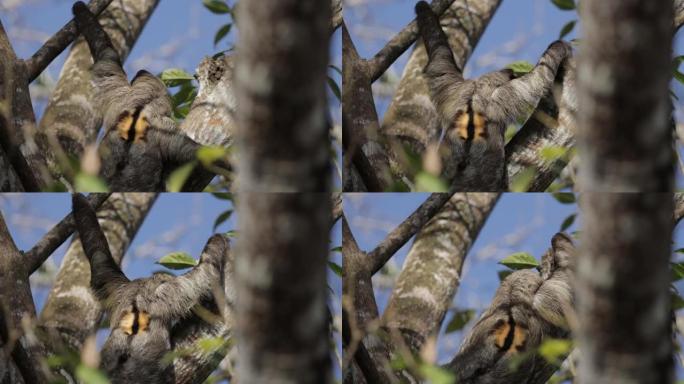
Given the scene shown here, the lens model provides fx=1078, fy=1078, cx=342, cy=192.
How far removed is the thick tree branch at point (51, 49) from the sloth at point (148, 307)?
390mm

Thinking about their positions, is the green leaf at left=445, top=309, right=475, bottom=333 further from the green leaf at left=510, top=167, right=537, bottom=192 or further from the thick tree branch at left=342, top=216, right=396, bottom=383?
the green leaf at left=510, top=167, right=537, bottom=192

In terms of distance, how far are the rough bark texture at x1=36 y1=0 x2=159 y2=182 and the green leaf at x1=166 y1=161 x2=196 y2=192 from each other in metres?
0.24

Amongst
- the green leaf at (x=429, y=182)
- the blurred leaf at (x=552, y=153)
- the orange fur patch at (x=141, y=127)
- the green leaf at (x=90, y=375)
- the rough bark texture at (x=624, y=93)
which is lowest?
the rough bark texture at (x=624, y=93)

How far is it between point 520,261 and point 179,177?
3.05 feet

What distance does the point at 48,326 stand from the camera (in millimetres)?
2984

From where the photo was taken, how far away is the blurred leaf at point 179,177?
2805 mm

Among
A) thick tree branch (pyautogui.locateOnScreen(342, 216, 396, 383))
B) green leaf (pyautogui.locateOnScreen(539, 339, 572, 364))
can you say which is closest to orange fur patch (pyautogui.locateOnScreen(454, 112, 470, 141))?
thick tree branch (pyautogui.locateOnScreen(342, 216, 396, 383))

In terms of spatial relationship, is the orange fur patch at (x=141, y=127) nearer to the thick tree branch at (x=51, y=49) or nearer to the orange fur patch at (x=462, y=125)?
the thick tree branch at (x=51, y=49)

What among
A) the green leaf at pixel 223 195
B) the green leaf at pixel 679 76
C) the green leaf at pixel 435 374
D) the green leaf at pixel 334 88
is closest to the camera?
the green leaf at pixel 435 374

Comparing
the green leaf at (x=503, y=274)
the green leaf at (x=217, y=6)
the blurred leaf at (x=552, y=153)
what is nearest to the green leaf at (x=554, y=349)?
the green leaf at (x=503, y=274)

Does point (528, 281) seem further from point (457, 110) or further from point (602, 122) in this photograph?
point (602, 122)

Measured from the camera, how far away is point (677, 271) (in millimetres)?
2916

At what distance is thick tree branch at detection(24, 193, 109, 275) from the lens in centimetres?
296

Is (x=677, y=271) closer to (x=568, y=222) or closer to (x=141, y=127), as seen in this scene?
(x=568, y=222)
